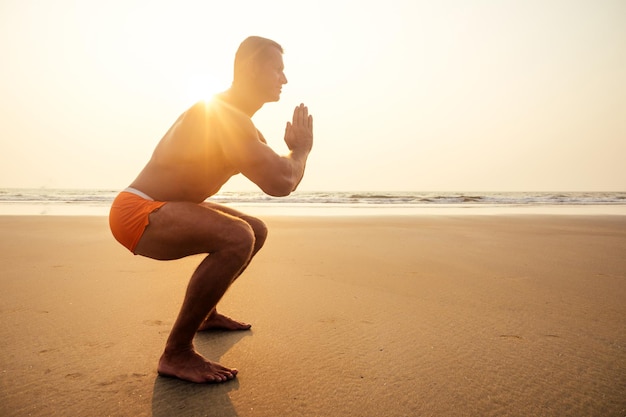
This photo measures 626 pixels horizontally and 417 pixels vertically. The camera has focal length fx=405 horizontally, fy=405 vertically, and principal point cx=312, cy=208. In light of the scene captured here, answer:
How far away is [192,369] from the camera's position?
187cm

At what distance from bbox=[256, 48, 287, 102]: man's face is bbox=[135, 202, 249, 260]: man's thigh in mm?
778

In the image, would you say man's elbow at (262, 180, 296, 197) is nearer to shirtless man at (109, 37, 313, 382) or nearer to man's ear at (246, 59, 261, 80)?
shirtless man at (109, 37, 313, 382)

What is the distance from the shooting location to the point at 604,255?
5141 mm

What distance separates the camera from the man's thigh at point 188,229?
74.9 inches

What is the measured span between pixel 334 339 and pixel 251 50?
→ 1.71 meters

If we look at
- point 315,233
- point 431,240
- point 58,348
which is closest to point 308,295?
point 58,348

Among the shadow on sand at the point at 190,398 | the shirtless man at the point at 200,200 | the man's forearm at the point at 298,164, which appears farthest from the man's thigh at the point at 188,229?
the shadow on sand at the point at 190,398

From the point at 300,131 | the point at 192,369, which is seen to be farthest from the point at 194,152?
the point at 192,369

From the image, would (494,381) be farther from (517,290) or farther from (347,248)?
(347,248)

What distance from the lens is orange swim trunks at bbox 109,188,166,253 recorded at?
6.47 ft

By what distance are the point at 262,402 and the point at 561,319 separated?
6.94 feet

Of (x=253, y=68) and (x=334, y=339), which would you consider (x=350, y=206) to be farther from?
Result: (x=253, y=68)

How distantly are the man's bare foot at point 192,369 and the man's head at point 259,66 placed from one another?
4.69ft

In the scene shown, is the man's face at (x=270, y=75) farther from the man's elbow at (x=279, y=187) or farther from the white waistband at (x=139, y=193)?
the white waistband at (x=139, y=193)
